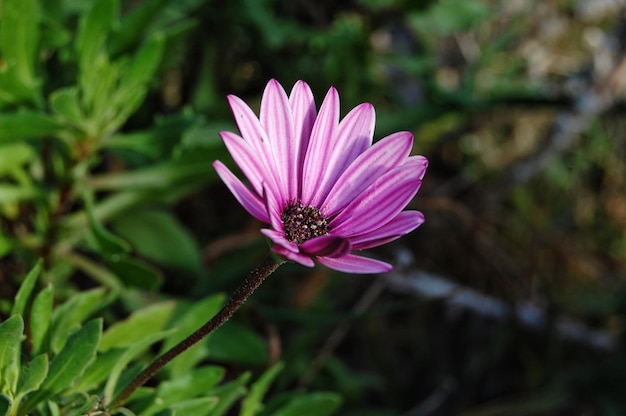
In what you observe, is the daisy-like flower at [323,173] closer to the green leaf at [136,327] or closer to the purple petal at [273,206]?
the purple petal at [273,206]

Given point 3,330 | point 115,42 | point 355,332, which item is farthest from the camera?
point 355,332

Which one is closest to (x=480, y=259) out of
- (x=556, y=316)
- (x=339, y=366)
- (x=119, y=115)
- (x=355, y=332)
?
(x=556, y=316)

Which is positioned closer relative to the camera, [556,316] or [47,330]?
[47,330]

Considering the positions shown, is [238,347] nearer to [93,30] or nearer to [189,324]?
[189,324]

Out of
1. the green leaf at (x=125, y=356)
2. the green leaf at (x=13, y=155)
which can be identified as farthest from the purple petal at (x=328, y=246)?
the green leaf at (x=13, y=155)

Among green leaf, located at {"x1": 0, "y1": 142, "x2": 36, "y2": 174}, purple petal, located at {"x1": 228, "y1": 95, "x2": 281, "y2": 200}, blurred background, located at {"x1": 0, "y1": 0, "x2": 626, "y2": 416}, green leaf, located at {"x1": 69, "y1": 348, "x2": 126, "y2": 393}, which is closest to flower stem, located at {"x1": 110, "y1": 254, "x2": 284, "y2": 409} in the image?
purple petal, located at {"x1": 228, "y1": 95, "x2": 281, "y2": 200}

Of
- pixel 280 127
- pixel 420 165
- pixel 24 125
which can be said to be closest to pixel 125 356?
pixel 280 127

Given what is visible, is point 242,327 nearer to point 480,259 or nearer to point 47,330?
point 47,330
